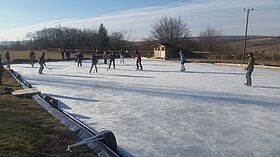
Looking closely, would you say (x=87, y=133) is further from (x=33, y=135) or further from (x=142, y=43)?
(x=142, y=43)

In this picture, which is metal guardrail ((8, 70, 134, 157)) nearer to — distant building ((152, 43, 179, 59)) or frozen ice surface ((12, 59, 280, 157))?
frozen ice surface ((12, 59, 280, 157))

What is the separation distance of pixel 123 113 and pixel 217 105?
2.87 meters

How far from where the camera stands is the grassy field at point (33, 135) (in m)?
5.30

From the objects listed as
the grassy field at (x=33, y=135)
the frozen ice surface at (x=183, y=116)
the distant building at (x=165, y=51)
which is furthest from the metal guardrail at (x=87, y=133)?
the distant building at (x=165, y=51)

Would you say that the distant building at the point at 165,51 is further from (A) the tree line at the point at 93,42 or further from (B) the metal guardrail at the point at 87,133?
(B) the metal guardrail at the point at 87,133

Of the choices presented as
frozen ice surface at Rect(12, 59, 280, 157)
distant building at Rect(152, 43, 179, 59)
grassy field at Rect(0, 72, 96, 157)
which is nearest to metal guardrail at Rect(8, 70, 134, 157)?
grassy field at Rect(0, 72, 96, 157)

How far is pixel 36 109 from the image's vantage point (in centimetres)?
907

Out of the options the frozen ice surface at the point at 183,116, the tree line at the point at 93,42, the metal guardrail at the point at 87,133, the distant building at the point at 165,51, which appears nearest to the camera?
the metal guardrail at the point at 87,133

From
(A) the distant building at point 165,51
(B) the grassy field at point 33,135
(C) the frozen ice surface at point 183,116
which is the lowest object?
(C) the frozen ice surface at point 183,116

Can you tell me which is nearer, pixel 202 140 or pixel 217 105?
pixel 202 140

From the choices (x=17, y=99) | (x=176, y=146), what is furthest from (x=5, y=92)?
(x=176, y=146)

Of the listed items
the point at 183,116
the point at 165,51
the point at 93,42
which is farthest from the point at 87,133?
the point at 93,42

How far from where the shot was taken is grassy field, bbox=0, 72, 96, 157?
209 inches

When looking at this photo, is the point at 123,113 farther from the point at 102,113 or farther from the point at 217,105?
the point at 217,105
